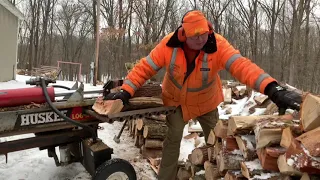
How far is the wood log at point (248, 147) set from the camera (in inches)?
114

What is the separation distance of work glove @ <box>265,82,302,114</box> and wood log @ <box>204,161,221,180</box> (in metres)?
1.09

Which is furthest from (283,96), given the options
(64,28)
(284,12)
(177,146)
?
(64,28)

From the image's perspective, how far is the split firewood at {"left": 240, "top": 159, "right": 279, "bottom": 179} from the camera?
8.77 ft

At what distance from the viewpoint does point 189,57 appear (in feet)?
11.8

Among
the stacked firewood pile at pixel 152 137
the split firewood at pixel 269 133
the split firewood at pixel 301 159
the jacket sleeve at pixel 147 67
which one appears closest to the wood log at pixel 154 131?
the stacked firewood pile at pixel 152 137

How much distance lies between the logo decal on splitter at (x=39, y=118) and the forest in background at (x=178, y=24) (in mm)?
16091

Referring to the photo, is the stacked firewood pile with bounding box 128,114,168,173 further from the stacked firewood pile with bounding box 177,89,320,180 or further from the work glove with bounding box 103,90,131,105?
the work glove with bounding box 103,90,131,105

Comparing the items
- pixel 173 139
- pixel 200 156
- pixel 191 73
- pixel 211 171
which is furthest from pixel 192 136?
pixel 191 73

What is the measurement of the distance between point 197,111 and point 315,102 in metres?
1.72

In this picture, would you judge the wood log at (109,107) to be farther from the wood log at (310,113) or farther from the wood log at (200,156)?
the wood log at (310,113)

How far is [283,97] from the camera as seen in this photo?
106 inches

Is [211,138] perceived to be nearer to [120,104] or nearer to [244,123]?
[244,123]

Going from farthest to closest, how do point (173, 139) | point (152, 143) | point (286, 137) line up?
point (152, 143), point (173, 139), point (286, 137)

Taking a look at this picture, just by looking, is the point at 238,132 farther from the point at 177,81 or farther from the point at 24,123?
the point at 24,123
